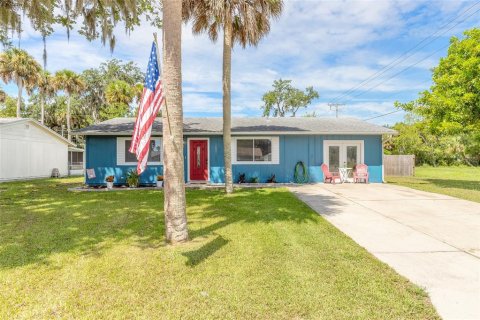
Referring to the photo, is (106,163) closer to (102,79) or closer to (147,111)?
(147,111)

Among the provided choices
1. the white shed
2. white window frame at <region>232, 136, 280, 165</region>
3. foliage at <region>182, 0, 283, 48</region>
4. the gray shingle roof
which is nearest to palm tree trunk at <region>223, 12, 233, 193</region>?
foliage at <region>182, 0, 283, 48</region>

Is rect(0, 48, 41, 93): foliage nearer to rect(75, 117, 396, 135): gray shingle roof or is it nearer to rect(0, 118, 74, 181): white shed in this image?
rect(0, 118, 74, 181): white shed

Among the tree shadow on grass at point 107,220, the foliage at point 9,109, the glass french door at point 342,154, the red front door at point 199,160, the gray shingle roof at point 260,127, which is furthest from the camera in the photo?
the foliage at point 9,109

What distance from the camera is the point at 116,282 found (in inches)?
125

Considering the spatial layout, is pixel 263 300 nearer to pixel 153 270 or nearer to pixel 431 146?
pixel 153 270

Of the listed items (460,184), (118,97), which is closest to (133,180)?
(118,97)

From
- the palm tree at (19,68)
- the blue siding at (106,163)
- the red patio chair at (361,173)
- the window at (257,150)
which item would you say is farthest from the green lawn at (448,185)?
the palm tree at (19,68)

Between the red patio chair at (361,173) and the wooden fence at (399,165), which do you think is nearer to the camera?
the red patio chair at (361,173)

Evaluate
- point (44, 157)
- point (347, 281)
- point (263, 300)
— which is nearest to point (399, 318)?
point (347, 281)

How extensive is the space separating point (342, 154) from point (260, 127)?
14.2 ft

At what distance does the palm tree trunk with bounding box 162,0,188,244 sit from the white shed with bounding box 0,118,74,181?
16741 millimetres

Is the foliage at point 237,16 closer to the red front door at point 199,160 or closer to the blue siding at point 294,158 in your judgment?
the blue siding at point 294,158

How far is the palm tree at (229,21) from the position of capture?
9250 millimetres

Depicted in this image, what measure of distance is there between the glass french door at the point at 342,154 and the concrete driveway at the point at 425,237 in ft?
15.5
